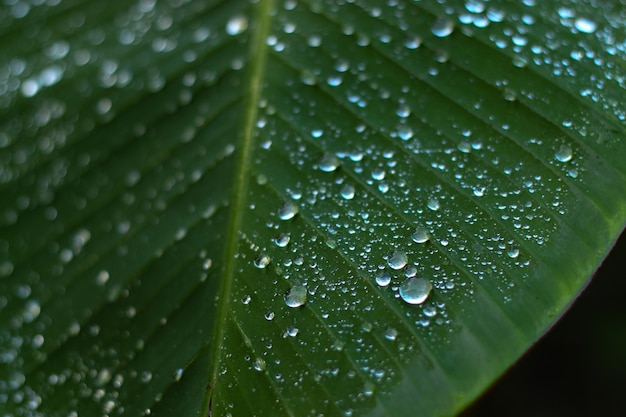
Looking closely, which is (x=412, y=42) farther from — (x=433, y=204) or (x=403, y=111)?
(x=433, y=204)

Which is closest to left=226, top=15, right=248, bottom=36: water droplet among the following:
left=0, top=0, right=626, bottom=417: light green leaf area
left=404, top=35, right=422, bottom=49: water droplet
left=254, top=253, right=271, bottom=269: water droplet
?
left=0, top=0, right=626, bottom=417: light green leaf area

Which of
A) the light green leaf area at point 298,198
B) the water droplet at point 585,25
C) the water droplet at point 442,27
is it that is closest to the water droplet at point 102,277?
the light green leaf area at point 298,198

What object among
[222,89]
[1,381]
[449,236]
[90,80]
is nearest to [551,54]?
[449,236]

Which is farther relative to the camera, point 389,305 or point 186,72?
point 186,72

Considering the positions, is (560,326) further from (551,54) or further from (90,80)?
(90,80)

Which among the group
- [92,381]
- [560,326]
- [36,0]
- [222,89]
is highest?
[36,0]

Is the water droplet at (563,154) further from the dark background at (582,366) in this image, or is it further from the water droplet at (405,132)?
the dark background at (582,366)

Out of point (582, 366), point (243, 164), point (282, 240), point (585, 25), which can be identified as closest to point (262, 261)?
point (282, 240)
